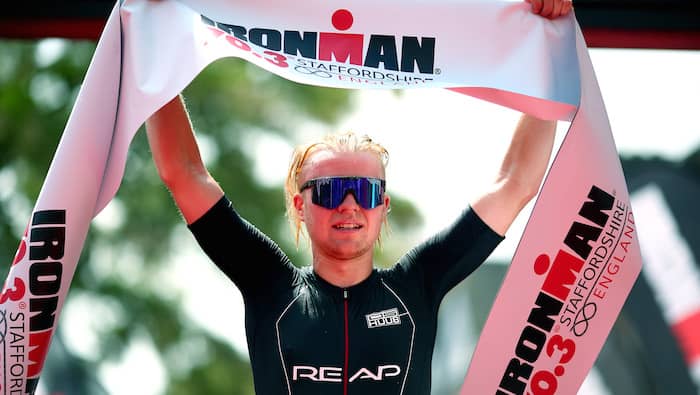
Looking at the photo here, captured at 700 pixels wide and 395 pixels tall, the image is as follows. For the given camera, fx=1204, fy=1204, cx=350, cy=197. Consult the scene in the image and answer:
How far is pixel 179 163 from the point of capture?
346cm

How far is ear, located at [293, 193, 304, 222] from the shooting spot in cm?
359

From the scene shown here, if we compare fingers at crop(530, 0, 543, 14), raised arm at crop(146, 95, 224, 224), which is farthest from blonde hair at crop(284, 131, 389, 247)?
fingers at crop(530, 0, 543, 14)

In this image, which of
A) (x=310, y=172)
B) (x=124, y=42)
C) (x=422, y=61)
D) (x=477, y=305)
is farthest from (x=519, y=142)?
(x=477, y=305)

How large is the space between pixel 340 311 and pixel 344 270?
127mm

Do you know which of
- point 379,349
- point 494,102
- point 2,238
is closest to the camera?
point 379,349

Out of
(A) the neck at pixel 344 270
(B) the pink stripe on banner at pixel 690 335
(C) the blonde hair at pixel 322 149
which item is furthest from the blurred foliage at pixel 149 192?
(A) the neck at pixel 344 270

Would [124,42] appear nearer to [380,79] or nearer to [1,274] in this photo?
[380,79]

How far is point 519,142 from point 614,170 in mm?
337

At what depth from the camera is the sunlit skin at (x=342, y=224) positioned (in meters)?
3.41

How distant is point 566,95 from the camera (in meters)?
3.49

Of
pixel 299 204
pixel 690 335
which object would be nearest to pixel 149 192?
pixel 690 335

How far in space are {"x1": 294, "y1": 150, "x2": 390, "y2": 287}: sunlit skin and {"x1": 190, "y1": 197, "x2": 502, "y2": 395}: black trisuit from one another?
43mm

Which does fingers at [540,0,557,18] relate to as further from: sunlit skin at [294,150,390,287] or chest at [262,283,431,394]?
chest at [262,283,431,394]

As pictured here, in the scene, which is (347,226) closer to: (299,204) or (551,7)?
(299,204)
